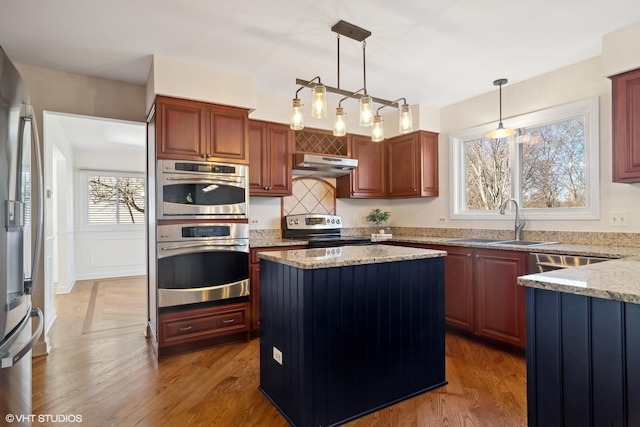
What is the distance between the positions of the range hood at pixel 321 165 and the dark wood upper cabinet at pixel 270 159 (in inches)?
5.4

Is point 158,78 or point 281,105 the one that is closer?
point 158,78

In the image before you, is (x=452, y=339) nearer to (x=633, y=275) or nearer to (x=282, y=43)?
(x=633, y=275)

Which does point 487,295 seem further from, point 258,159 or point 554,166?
point 258,159

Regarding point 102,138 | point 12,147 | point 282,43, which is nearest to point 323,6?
point 282,43

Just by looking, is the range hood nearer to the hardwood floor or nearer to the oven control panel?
the oven control panel

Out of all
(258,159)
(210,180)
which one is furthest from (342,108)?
(258,159)

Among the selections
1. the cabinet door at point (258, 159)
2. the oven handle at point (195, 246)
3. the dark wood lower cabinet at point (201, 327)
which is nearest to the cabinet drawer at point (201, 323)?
the dark wood lower cabinet at point (201, 327)

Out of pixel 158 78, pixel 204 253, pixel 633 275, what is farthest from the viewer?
pixel 204 253

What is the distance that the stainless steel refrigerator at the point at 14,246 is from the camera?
4.12 ft

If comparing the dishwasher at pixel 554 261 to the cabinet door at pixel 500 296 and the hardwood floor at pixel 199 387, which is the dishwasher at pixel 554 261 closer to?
the cabinet door at pixel 500 296

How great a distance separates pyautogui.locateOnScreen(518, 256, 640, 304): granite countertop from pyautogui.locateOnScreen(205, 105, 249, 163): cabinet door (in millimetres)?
2610

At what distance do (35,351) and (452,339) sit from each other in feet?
11.9

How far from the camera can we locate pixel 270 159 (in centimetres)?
372

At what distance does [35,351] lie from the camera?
2.90 metres
